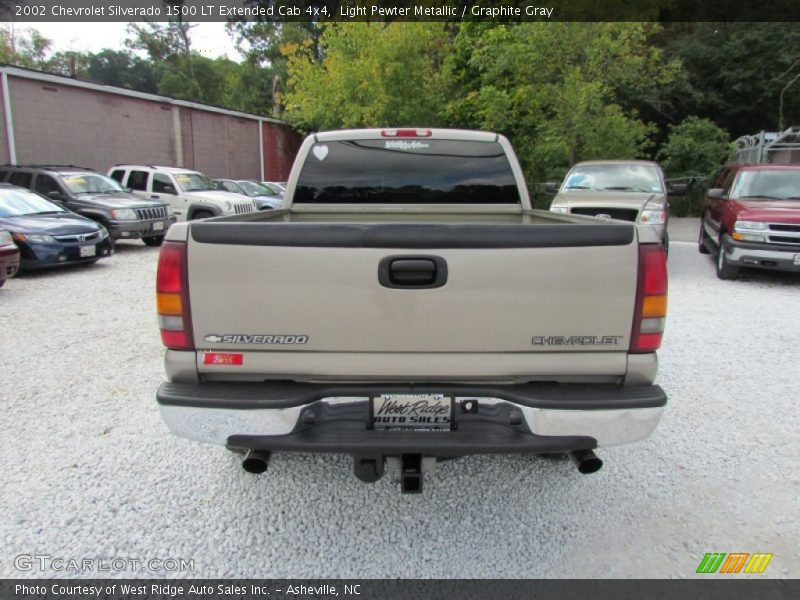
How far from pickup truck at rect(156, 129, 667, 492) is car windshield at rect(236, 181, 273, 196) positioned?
17.2 m

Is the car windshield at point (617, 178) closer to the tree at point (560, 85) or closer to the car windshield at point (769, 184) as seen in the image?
the car windshield at point (769, 184)

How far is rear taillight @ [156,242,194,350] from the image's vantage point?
2277mm

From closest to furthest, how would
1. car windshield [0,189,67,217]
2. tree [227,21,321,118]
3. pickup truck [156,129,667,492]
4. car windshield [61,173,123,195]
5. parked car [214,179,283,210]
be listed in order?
pickup truck [156,129,667,492] → car windshield [0,189,67,217] → car windshield [61,173,123,195] → parked car [214,179,283,210] → tree [227,21,321,118]

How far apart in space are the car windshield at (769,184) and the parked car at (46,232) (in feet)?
37.9

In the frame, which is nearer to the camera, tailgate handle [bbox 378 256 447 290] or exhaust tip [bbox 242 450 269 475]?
tailgate handle [bbox 378 256 447 290]

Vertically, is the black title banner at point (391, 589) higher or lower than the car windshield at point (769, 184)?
lower

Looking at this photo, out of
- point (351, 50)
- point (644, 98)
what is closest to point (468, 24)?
point (351, 50)

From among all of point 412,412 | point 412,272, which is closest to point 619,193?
point 412,272

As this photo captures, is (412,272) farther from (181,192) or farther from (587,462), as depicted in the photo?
(181,192)

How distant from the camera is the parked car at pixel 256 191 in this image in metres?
17.5

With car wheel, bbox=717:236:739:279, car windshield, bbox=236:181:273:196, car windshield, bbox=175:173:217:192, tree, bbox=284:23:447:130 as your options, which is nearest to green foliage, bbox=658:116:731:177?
tree, bbox=284:23:447:130

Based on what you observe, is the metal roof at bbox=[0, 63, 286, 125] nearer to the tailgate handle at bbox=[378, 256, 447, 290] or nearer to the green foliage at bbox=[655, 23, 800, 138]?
the tailgate handle at bbox=[378, 256, 447, 290]

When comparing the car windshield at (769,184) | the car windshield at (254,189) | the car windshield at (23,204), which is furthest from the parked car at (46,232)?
the car windshield at (769,184)

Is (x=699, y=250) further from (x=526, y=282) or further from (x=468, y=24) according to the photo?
(x=526, y=282)
